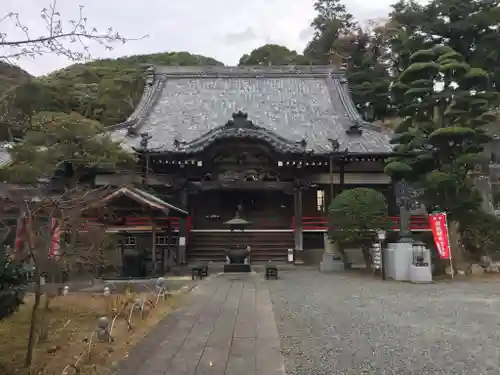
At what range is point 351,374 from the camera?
15.2 ft

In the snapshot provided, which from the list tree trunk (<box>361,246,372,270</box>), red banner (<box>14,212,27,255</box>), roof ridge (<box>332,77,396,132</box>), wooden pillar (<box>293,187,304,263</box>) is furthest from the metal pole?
red banner (<box>14,212,27,255</box>)

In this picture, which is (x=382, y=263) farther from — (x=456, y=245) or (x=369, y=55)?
(x=369, y=55)

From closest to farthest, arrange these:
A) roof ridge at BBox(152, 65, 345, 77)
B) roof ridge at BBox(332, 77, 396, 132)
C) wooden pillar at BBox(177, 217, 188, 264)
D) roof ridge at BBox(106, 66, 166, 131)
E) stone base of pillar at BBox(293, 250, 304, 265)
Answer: wooden pillar at BBox(177, 217, 188, 264)
stone base of pillar at BBox(293, 250, 304, 265)
roof ridge at BBox(332, 77, 396, 132)
roof ridge at BBox(106, 66, 166, 131)
roof ridge at BBox(152, 65, 345, 77)

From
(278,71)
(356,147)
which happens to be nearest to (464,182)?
(356,147)

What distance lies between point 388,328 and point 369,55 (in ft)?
116

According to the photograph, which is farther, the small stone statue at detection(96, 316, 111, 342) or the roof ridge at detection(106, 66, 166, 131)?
the roof ridge at detection(106, 66, 166, 131)

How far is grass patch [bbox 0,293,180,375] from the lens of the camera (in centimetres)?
504

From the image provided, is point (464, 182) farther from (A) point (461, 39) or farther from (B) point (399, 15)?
(B) point (399, 15)

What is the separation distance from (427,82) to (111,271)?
12715mm

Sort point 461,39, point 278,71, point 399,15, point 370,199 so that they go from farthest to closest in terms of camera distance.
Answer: point 399,15 → point 461,39 → point 278,71 → point 370,199

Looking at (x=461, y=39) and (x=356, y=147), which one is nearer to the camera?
(x=356, y=147)

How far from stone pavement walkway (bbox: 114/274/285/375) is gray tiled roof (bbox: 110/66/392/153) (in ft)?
35.1

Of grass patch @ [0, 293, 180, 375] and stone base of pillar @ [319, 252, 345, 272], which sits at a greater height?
stone base of pillar @ [319, 252, 345, 272]

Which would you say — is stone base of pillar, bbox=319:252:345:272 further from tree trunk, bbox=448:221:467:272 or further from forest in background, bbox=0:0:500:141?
forest in background, bbox=0:0:500:141
